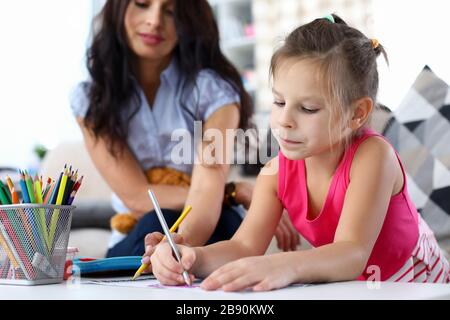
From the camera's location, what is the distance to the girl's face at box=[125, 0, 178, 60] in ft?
4.99

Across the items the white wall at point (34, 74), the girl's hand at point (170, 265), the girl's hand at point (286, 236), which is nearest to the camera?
the girl's hand at point (170, 265)

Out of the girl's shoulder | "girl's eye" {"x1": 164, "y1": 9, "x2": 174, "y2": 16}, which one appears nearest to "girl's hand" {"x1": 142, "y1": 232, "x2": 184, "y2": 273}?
the girl's shoulder

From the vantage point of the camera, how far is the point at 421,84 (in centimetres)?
175

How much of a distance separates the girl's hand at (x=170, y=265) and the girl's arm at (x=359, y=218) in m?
0.14

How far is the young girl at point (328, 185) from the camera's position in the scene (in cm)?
84

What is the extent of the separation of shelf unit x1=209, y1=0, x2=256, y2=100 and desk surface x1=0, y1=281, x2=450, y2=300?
406cm

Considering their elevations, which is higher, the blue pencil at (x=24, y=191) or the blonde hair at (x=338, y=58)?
the blonde hair at (x=338, y=58)

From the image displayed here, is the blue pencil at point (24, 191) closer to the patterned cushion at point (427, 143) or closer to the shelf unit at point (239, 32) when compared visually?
the patterned cushion at point (427, 143)

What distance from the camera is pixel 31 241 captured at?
2.76 feet

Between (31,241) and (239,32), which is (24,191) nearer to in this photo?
(31,241)

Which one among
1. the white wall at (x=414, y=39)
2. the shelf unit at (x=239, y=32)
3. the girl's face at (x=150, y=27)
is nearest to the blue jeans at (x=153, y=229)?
the girl's face at (x=150, y=27)

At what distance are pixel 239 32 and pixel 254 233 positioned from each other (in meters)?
3.98

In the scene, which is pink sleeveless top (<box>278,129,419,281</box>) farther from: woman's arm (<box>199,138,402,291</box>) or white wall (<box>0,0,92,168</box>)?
white wall (<box>0,0,92,168</box>)

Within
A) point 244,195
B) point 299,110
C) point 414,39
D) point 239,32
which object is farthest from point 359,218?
point 239,32
